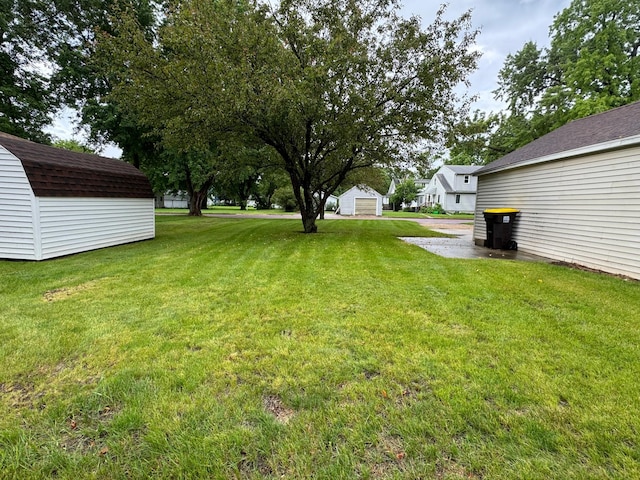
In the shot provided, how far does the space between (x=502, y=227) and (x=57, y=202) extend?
37.2 ft

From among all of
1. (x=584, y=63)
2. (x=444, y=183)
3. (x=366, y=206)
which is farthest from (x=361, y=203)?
(x=584, y=63)

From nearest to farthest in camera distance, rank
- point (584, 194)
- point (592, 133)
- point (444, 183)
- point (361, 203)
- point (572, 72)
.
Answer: point (584, 194)
point (592, 133)
point (572, 72)
point (361, 203)
point (444, 183)

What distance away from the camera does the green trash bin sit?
28.3ft

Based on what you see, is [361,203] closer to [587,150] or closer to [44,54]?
[44,54]

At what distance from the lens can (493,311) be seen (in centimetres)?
370

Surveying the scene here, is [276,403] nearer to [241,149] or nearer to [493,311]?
[493,311]

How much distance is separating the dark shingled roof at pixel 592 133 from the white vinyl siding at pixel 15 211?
38.7 ft

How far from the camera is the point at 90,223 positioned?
7.91 metres

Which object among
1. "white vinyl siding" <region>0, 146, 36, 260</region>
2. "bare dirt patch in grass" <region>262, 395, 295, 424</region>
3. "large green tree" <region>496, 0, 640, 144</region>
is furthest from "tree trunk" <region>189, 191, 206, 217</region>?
"bare dirt patch in grass" <region>262, 395, 295, 424</region>

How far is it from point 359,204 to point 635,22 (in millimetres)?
20721

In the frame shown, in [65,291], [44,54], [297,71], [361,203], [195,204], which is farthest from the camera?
[361,203]

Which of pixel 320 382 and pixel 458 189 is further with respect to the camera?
pixel 458 189

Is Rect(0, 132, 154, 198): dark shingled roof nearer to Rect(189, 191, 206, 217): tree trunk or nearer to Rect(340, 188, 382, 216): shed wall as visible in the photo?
Rect(189, 191, 206, 217): tree trunk

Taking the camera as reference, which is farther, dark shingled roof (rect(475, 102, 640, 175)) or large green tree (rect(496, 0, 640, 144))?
large green tree (rect(496, 0, 640, 144))
